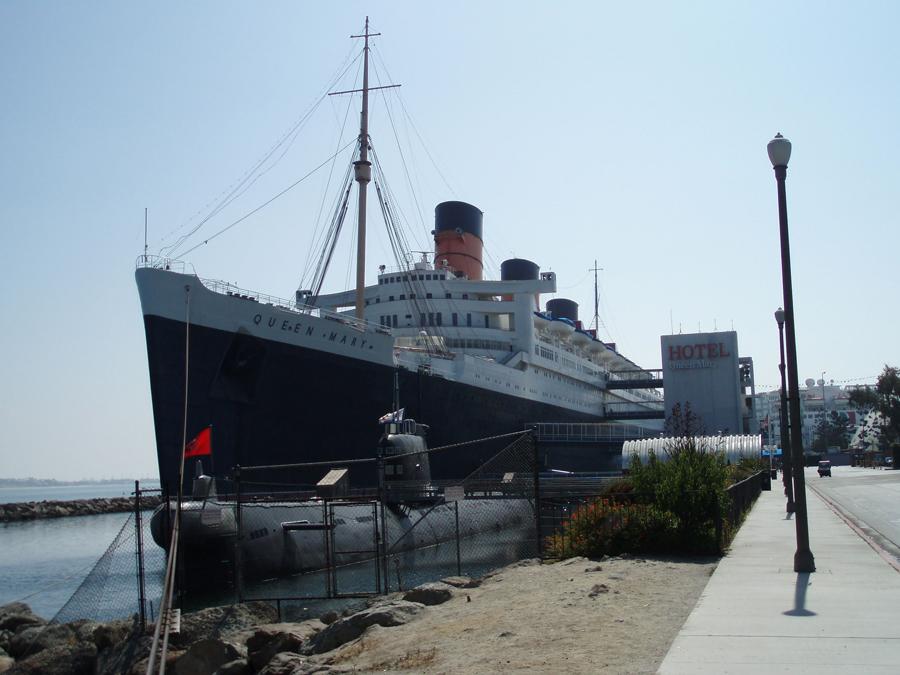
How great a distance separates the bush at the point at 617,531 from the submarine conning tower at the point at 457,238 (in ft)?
118

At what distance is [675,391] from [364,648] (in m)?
52.1

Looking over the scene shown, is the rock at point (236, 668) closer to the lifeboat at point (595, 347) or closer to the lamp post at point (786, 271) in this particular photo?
the lamp post at point (786, 271)

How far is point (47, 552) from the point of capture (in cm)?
3391

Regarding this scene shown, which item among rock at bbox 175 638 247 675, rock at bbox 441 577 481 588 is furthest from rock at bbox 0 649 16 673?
rock at bbox 441 577 481 588

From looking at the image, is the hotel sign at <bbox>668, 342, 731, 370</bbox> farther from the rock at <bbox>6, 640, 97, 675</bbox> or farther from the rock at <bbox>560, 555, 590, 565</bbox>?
the rock at <bbox>6, 640, 97, 675</bbox>

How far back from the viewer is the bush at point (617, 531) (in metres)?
12.7

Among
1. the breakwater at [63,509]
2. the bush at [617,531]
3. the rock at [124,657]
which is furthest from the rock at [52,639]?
the breakwater at [63,509]

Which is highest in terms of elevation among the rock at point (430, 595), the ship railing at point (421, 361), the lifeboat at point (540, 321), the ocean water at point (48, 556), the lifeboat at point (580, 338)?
the lifeboat at point (540, 321)

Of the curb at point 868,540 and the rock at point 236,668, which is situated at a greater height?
the curb at point 868,540

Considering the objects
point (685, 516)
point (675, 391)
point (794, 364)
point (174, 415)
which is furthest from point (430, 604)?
point (675, 391)

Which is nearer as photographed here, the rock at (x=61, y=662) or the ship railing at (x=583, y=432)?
the rock at (x=61, y=662)

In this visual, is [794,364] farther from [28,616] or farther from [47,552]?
[47,552]

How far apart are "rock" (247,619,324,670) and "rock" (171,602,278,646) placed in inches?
58.2

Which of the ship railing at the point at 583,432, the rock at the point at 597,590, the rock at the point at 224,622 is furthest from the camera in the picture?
the ship railing at the point at 583,432
